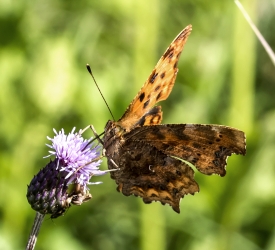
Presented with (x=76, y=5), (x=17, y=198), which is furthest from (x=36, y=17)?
(x=17, y=198)

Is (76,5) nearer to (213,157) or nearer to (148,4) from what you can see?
(148,4)

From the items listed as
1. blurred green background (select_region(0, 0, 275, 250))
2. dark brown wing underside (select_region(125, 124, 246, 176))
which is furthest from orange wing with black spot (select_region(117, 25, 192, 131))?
blurred green background (select_region(0, 0, 275, 250))

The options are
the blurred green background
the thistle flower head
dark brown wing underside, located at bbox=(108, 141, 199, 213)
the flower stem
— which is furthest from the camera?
the blurred green background

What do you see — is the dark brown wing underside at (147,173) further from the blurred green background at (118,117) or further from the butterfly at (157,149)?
the blurred green background at (118,117)

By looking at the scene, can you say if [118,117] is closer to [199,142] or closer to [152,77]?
[152,77]

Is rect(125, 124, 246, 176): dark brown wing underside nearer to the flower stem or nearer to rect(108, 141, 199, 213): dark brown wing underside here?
rect(108, 141, 199, 213): dark brown wing underside

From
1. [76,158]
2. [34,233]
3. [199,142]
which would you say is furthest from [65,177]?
[199,142]
